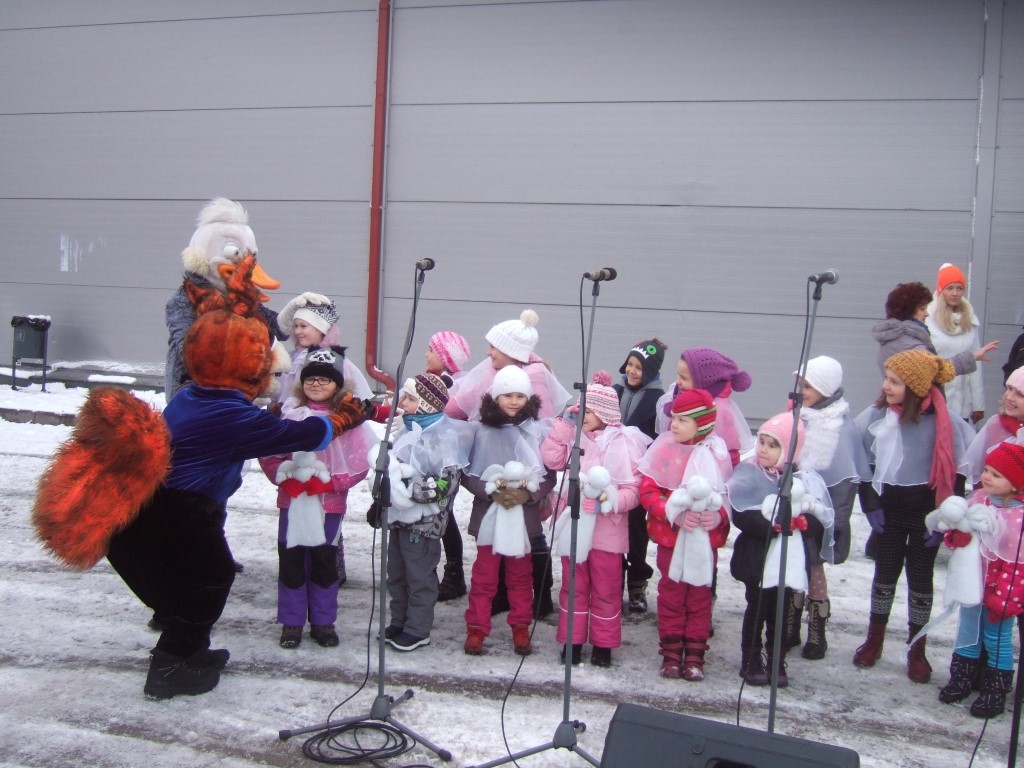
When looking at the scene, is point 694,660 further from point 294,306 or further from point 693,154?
point 693,154

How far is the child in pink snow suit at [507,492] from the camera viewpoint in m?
4.50

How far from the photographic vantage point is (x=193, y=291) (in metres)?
4.92

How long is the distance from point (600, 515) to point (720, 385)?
1.03 metres

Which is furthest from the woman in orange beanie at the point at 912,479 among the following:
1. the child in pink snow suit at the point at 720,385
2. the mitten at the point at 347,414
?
the mitten at the point at 347,414

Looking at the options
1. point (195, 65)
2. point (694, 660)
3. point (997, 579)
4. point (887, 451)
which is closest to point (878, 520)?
point (887, 451)

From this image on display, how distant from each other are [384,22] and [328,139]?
1337 mm

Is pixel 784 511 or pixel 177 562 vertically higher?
pixel 784 511

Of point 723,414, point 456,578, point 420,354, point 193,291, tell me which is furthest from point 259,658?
point 420,354

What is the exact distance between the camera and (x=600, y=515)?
14.7 ft

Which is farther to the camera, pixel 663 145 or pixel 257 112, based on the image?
pixel 257 112

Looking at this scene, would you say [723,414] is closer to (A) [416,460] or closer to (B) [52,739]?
(A) [416,460]

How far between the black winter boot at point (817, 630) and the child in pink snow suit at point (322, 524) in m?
2.32

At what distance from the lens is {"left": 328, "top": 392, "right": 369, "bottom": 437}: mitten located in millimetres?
4387

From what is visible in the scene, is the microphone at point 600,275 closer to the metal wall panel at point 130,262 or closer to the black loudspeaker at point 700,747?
the black loudspeaker at point 700,747
